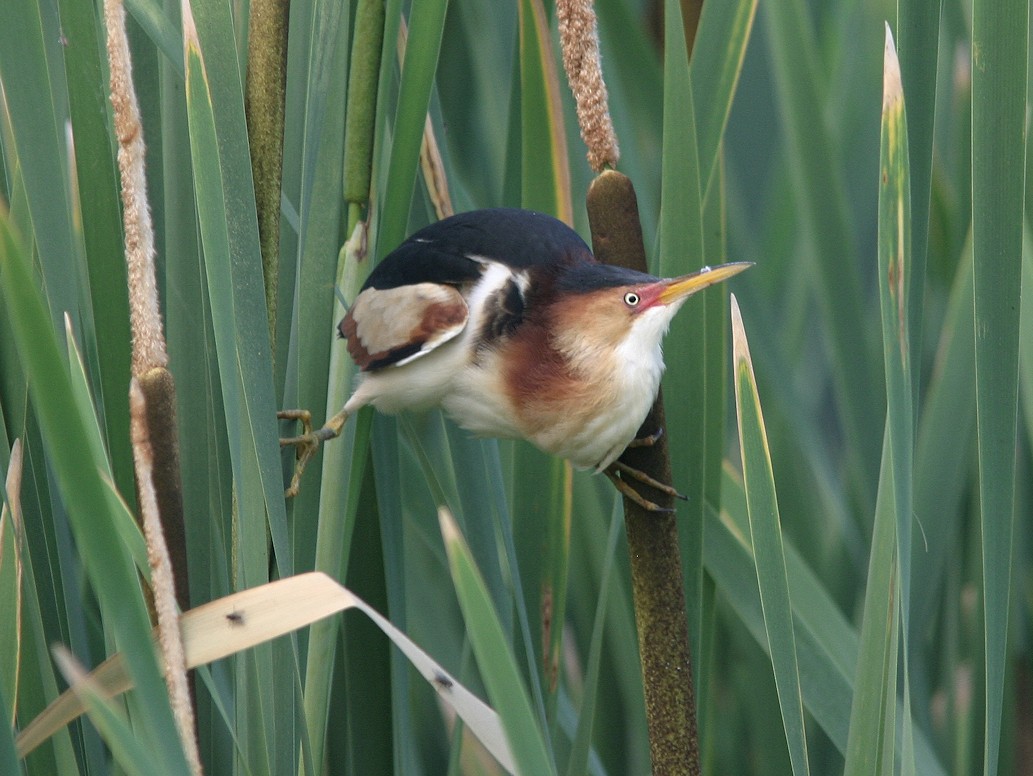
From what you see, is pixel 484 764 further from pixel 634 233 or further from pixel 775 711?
pixel 634 233

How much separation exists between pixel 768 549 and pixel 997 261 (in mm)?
224

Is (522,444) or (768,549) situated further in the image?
(522,444)

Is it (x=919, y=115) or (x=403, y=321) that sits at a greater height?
(x=919, y=115)

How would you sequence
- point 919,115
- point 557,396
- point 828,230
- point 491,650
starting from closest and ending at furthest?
point 491,650, point 919,115, point 557,396, point 828,230

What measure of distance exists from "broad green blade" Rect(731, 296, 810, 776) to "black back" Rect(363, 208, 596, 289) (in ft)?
1.22

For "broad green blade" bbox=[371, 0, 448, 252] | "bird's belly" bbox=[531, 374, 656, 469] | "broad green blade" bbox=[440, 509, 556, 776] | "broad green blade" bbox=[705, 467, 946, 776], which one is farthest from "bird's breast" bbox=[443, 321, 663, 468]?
"broad green blade" bbox=[440, 509, 556, 776]

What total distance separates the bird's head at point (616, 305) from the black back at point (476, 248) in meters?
0.04

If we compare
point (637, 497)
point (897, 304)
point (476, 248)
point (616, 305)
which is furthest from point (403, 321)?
point (897, 304)

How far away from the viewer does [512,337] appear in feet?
3.52

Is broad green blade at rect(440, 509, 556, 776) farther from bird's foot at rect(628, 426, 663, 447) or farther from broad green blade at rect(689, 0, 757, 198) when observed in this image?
broad green blade at rect(689, 0, 757, 198)

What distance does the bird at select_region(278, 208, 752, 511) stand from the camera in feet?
3.14

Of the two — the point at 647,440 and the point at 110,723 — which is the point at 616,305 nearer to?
the point at 647,440

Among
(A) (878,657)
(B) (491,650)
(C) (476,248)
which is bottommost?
(A) (878,657)

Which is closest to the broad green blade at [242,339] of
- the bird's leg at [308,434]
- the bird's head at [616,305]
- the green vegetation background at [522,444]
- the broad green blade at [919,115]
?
the green vegetation background at [522,444]
